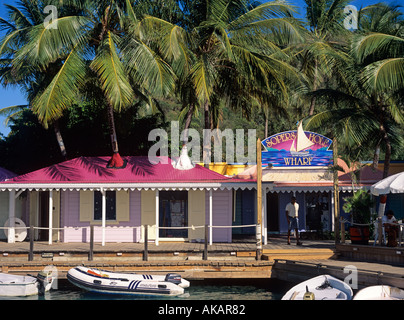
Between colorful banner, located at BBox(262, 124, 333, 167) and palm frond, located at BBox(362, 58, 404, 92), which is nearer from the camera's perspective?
palm frond, located at BBox(362, 58, 404, 92)

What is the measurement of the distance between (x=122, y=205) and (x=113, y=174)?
129 centimetres

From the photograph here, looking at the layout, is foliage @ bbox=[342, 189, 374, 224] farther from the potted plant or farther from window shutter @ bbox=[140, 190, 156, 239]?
window shutter @ bbox=[140, 190, 156, 239]

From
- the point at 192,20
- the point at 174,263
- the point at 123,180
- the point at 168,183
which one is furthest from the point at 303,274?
the point at 192,20

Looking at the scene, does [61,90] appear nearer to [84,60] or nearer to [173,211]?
[84,60]

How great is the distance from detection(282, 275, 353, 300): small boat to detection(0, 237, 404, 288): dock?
2658mm

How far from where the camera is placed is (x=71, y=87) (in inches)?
784

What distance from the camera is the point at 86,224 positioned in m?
20.9

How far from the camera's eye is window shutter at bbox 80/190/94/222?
20.9m

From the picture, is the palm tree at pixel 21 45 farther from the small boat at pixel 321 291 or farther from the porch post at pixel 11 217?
the small boat at pixel 321 291

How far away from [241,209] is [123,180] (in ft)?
26.7

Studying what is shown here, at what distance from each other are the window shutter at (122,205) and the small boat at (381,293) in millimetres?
11166

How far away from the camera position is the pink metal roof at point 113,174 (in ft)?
66.2

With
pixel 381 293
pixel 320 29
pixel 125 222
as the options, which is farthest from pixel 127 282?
pixel 320 29

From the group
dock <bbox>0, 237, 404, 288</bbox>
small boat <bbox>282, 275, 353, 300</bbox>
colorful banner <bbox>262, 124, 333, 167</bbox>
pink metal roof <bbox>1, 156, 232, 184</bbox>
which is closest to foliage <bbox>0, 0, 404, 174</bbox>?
colorful banner <bbox>262, 124, 333, 167</bbox>
